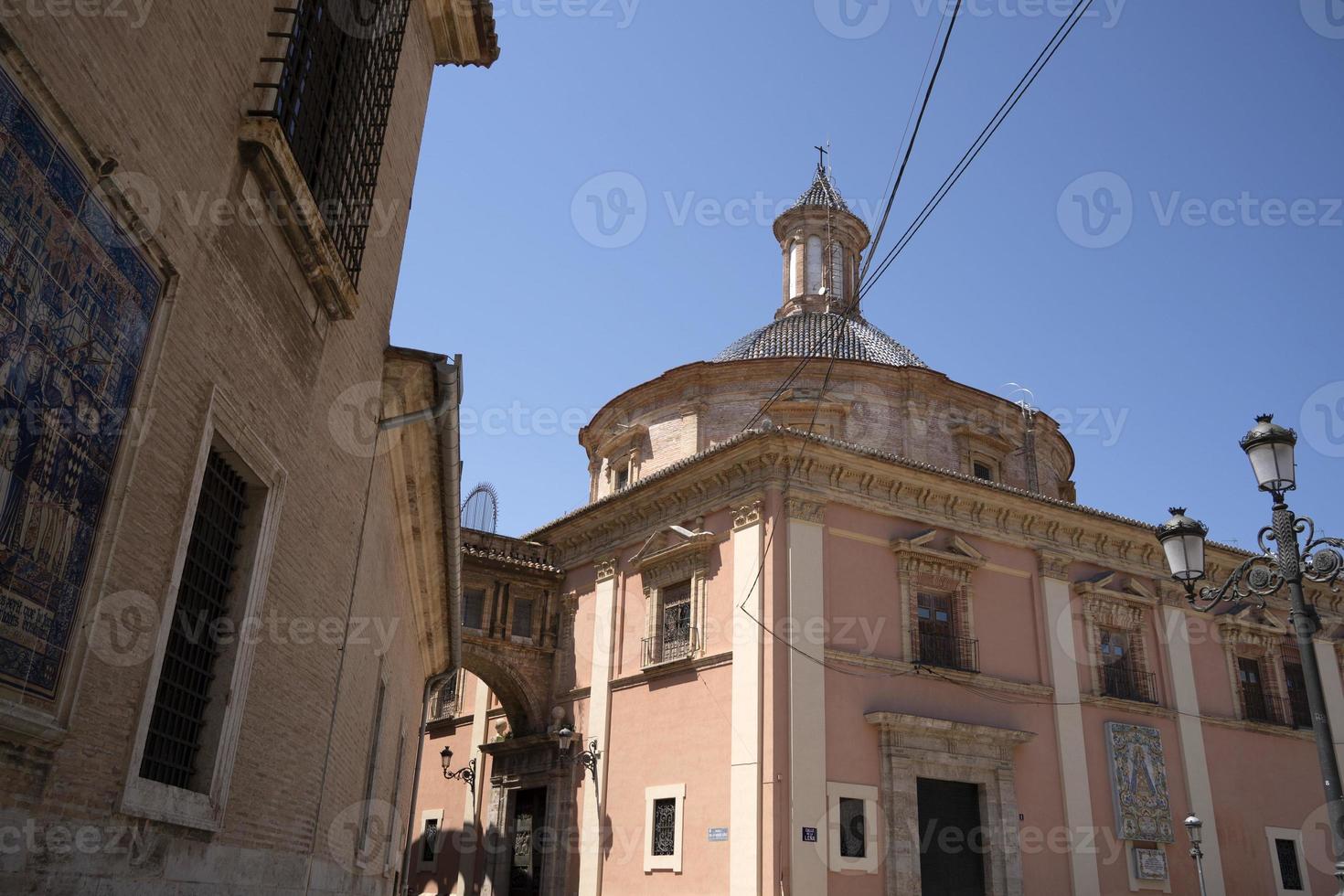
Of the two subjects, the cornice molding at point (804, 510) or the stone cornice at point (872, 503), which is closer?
the cornice molding at point (804, 510)

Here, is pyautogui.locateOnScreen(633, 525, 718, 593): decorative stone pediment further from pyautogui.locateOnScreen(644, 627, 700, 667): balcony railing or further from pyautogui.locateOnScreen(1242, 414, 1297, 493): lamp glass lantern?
pyautogui.locateOnScreen(1242, 414, 1297, 493): lamp glass lantern

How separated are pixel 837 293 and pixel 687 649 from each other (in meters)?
14.2

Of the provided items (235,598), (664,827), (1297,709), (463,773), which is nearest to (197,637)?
(235,598)

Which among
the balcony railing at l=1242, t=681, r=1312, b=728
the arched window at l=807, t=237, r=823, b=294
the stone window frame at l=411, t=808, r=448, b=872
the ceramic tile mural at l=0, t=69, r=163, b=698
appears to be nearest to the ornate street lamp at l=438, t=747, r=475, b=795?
the stone window frame at l=411, t=808, r=448, b=872

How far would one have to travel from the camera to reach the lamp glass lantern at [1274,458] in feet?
25.5

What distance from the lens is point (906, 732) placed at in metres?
18.1

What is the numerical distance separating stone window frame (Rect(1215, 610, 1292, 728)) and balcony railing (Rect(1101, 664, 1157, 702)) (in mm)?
2635

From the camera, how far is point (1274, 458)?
781 cm

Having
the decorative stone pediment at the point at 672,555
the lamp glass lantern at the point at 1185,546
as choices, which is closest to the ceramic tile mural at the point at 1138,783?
the decorative stone pediment at the point at 672,555

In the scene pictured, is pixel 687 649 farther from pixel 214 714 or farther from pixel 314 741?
pixel 214 714

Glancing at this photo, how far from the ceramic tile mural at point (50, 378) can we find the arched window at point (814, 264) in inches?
1068

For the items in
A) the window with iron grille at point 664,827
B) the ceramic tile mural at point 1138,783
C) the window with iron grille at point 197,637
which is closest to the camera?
the window with iron grille at point 197,637

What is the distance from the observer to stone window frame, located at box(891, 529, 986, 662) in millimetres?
19328

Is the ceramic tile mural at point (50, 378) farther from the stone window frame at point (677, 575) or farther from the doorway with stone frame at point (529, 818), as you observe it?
the doorway with stone frame at point (529, 818)
